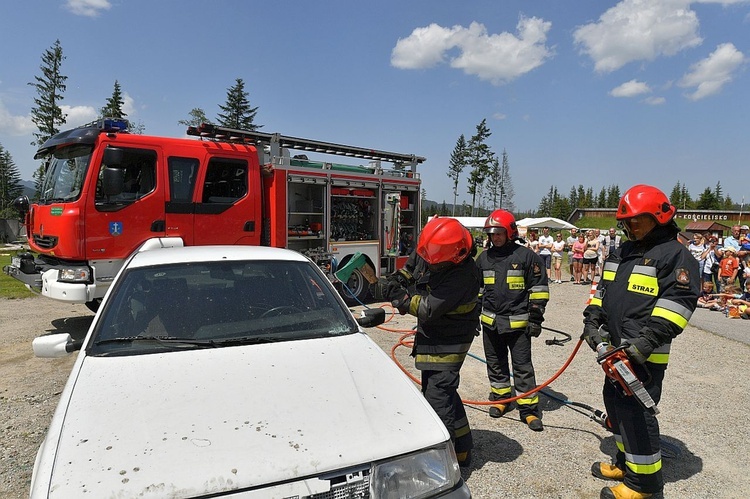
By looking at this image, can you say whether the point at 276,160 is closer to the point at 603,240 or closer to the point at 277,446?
the point at 277,446

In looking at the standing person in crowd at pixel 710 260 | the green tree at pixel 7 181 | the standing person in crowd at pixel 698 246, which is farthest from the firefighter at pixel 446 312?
the green tree at pixel 7 181

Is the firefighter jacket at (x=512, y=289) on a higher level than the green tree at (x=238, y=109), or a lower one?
lower

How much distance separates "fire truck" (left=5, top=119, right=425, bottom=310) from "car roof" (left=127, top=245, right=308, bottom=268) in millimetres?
2461

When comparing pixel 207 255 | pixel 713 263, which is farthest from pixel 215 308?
→ pixel 713 263

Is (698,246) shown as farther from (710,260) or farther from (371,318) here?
(371,318)

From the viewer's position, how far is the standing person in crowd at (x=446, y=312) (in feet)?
9.28

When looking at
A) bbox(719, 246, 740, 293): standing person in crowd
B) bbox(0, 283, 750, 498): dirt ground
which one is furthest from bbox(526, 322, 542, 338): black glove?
bbox(719, 246, 740, 293): standing person in crowd

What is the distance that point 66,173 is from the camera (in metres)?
6.26

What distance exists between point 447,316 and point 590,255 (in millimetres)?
12178

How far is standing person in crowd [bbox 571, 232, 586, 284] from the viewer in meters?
13.9

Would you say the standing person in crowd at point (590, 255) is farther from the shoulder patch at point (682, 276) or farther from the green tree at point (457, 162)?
the green tree at point (457, 162)

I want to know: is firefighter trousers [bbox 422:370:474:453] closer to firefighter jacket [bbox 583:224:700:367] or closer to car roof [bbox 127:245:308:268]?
firefighter jacket [bbox 583:224:700:367]

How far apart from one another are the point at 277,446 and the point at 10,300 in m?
10.0

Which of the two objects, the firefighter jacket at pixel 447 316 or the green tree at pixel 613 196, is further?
the green tree at pixel 613 196
